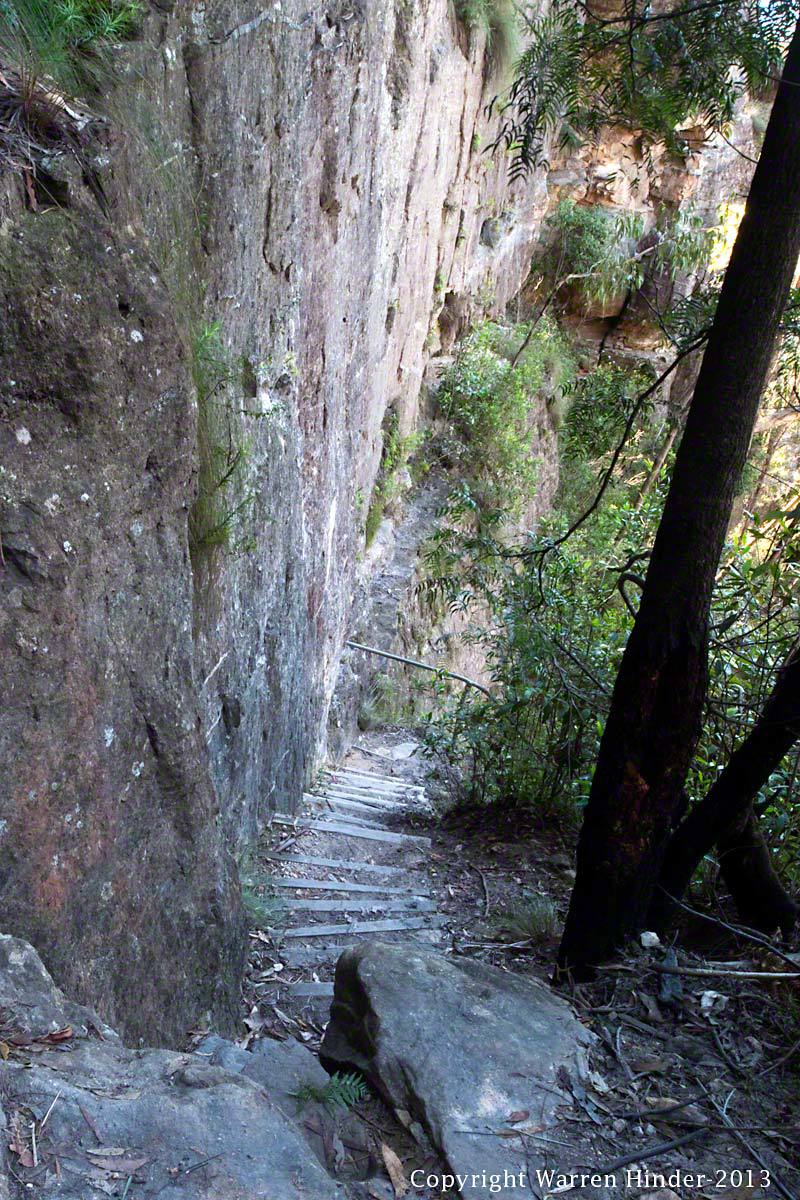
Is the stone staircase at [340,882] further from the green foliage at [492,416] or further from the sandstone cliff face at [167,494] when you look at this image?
the green foliage at [492,416]

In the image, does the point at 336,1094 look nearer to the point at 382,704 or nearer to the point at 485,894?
the point at 485,894

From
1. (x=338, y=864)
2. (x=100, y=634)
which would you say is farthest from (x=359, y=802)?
(x=100, y=634)

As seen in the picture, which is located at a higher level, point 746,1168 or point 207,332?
point 207,332

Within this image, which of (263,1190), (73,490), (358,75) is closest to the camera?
(263,1190)

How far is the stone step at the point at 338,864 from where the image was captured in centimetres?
640

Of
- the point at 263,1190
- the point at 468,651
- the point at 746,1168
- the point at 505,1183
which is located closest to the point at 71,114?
the point at 263,1190

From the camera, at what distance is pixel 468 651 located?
1573 centimetres

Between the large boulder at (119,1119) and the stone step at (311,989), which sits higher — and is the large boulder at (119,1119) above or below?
above

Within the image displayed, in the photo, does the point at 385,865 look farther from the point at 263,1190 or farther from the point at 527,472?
the point at 527,472

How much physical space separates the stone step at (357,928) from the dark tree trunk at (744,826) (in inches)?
69.5

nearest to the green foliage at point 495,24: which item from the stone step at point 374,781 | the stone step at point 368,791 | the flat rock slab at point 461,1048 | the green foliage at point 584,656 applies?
the green foliage at point 584,656

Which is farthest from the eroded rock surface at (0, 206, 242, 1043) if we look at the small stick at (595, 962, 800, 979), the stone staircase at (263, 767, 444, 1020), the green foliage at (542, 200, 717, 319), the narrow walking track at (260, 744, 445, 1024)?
the green foliage at (542, 200, 717, 319)

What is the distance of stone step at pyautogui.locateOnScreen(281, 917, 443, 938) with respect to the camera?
5.30 metres

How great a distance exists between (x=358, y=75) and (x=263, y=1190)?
26.2ft
